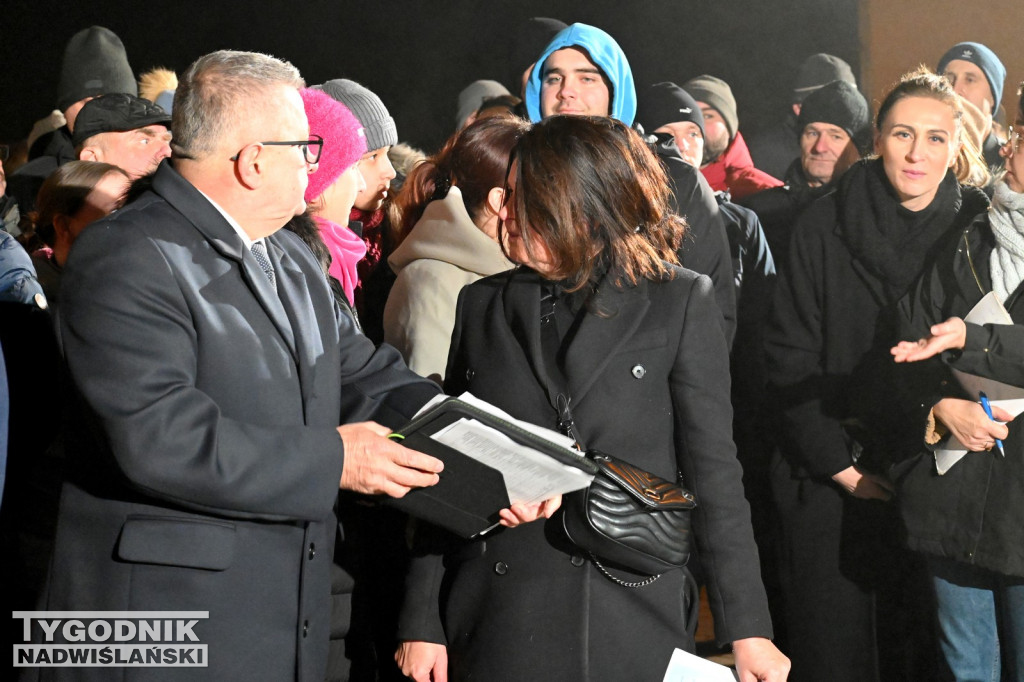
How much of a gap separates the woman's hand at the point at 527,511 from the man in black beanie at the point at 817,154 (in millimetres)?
1681

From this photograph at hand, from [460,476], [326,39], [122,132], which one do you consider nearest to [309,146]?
[460,476]

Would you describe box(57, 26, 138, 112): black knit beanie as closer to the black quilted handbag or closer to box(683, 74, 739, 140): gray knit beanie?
box(683, 74, 739, 140): gray knit beanie

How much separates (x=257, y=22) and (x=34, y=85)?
86cm

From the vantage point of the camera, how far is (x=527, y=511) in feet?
6.08

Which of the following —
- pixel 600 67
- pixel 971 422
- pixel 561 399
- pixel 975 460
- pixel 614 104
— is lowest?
pixel 975 460

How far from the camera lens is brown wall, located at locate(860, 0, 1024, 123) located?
10.4 feet

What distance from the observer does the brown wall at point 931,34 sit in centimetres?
317

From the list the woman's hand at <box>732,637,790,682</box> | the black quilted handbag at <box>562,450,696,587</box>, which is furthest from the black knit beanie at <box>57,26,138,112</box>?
the woman's hand at <box>732,637,790,682</box>

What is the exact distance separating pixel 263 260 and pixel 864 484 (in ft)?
6.40

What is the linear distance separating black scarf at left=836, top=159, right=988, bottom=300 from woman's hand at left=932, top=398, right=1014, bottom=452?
15.3 inches

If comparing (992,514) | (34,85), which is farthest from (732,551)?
(34,85)

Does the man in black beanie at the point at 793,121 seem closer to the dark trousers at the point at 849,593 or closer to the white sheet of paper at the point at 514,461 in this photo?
the dark trousers at the point at 849,593

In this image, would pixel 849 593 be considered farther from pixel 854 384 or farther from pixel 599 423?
pixel 599 423

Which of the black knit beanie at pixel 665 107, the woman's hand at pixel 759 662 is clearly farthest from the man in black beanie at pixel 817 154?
the woman's hand at pixel 759 662
